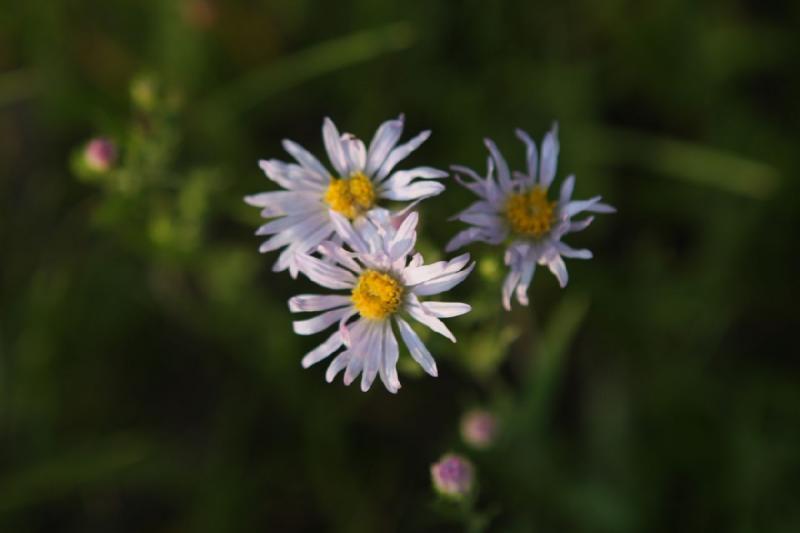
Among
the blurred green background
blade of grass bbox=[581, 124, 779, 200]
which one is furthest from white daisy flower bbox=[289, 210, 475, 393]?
blade of grass bbox=[581, 124, 779, 200]

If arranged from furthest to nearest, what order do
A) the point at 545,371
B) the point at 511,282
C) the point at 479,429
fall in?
the point at 545,371 < the point at 479,429 < the point at 511,282

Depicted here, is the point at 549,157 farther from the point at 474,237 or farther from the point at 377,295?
the point at 377,295

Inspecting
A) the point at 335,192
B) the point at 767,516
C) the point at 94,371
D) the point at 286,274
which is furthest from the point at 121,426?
the point at 767,516

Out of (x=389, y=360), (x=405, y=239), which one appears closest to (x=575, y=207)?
(x=405, y=239)

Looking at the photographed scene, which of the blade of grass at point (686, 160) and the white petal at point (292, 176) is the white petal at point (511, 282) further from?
the blade of grass at point (686, 160)

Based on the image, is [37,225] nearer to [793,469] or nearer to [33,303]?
[33,303]

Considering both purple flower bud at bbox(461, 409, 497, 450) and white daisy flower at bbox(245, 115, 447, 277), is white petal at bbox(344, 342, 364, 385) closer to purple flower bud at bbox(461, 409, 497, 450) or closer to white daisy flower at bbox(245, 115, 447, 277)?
white daisy flower at bbox(245, 115, 447, 277)
